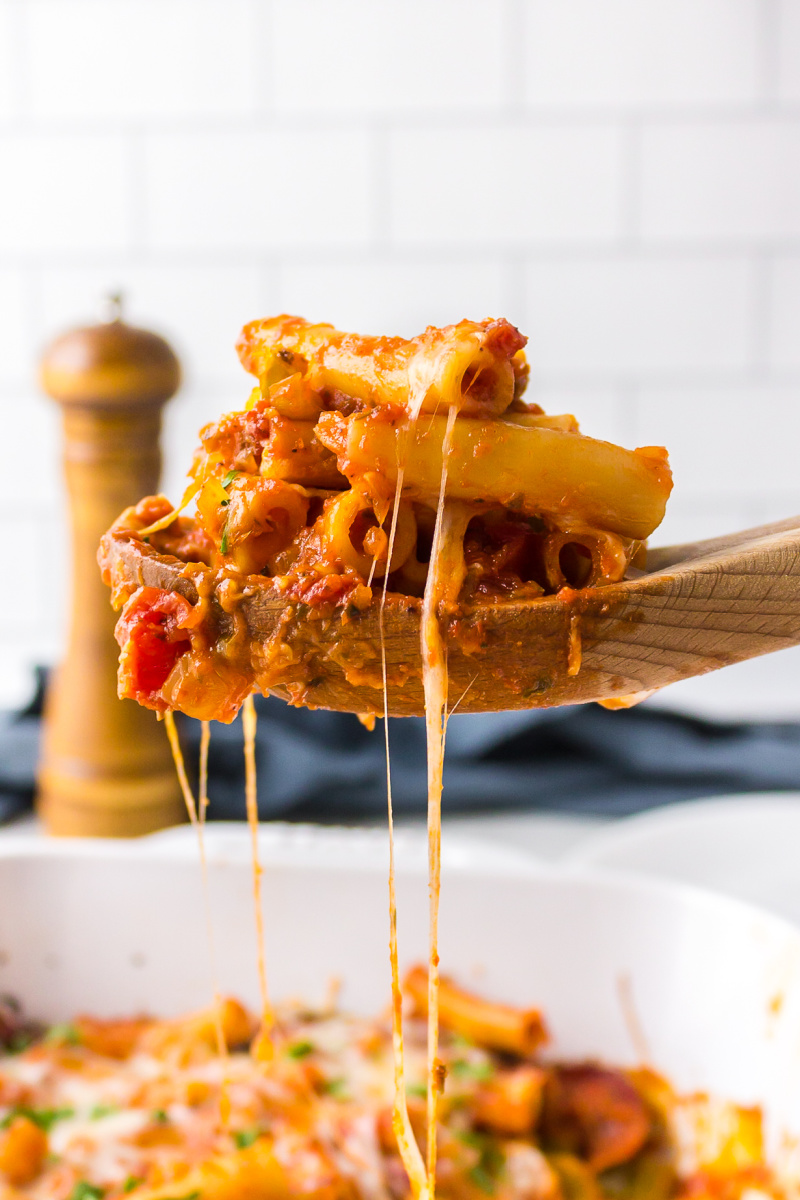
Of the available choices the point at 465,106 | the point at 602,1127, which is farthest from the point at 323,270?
the point at 602,1127

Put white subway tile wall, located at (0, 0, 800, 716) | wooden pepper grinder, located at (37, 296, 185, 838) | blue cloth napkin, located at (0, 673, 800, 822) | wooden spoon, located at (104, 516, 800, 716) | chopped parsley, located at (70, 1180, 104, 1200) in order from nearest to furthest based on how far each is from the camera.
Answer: wooden spoon, located at (104, 516, 800, 716) < chopped parsley, located at (70, 1180, 104, 1200) < wooden pepper grinder, located at (37, 296, 185, 838) < blue cloth napkin, located at (0, 673, 800, 822) < white subway tile wall, located at (0, 0, 800, 716)

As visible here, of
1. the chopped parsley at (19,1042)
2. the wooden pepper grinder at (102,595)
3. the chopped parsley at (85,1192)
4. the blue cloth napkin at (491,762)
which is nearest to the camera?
the chopped parsley at (85,1192)

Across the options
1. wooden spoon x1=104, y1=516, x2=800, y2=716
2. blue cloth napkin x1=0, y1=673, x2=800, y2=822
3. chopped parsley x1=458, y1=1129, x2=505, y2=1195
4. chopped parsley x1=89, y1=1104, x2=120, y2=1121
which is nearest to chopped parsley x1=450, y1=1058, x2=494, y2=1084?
chopped parsley x1=458, y1=1129, x2=505, y2=1195

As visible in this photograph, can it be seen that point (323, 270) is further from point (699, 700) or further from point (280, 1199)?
point (280, 1199)

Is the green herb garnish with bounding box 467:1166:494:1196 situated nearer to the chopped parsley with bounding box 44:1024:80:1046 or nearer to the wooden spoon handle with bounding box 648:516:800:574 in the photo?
the chopped parsley with bounding box 44:1024:80:1046

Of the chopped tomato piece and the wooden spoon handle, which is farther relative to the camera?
the wooden spoon handle

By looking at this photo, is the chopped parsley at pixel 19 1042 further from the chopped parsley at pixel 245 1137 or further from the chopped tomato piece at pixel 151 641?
the chopped tomato piece at pixel 151 641

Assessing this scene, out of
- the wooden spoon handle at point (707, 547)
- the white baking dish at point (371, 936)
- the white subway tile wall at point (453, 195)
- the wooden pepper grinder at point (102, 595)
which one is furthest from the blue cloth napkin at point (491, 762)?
the wooden spoon handle at point (707, 547)

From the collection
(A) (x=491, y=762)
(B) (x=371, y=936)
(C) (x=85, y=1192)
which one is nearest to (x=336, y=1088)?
(B) (x=371, y=936)
